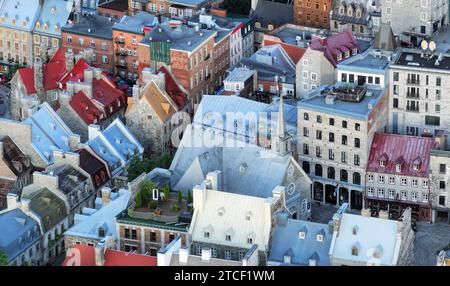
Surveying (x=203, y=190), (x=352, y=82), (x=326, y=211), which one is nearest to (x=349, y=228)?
(x=203, y=190)

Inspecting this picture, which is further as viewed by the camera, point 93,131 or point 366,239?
point 93,131

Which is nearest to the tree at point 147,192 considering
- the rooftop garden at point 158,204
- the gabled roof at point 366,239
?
the rooftop garden at point 158,204

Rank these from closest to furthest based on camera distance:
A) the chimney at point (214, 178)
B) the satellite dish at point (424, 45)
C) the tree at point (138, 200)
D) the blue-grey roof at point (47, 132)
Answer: the chimney at point (214, 178) < the tree at point (138, 200) < the blue-grey roof at point (47, 132) < the satellite dish at point (424, 45)

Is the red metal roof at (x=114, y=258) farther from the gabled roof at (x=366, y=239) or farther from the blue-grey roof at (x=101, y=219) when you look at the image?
the gabled roof at (x=366, y=239)

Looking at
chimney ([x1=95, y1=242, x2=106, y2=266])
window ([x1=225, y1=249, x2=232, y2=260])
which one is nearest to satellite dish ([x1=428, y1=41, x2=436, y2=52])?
window ([x1=225, y1=249, x2=232, y2=260])

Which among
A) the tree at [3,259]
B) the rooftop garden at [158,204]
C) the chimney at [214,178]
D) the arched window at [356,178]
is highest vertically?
the chimney at [214,178]

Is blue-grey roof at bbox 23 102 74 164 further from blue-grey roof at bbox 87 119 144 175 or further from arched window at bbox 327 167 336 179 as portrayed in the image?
arched window at bbox 327 167 336 179

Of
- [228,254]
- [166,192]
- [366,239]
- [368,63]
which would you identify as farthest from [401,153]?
[166,192]

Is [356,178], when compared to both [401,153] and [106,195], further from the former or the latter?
[106,195]
